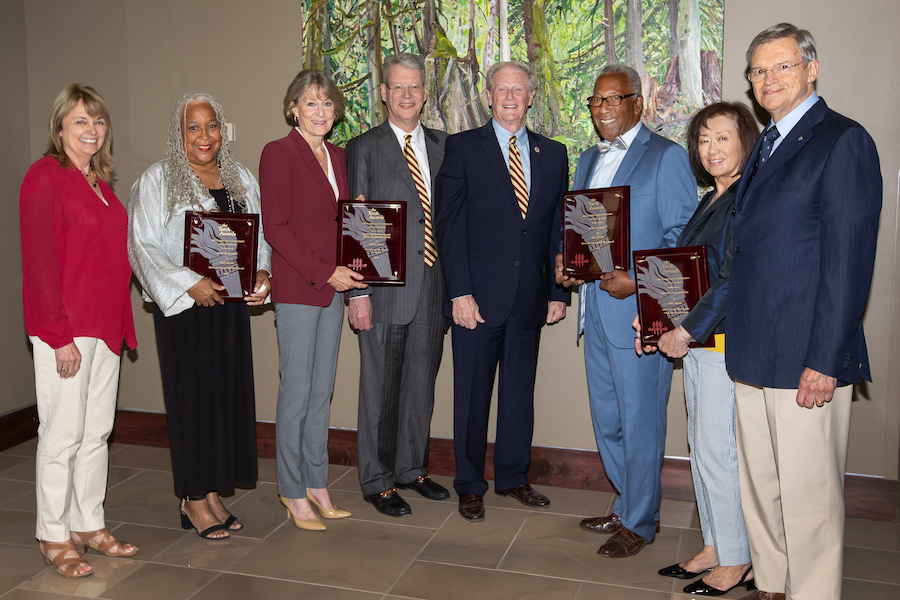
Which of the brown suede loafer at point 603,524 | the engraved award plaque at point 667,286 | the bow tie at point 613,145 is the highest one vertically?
the bow tie at point 613,145

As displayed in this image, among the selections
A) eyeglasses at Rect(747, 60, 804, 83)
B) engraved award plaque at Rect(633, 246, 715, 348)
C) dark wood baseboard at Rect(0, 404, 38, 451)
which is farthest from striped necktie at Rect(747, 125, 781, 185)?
dark wood baseboard at Rect(0, 404, 38, 451)

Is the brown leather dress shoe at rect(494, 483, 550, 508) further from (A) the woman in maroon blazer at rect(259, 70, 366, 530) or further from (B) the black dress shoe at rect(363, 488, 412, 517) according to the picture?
(A) the woman in maroon blazer at rect(259, 70, 366, 530)

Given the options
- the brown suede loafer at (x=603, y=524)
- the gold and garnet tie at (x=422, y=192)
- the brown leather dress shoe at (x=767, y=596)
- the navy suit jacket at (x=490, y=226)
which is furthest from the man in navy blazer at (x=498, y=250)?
the brown leather dress shoe at (x=767, y=596)

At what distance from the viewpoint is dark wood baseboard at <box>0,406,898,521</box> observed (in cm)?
350

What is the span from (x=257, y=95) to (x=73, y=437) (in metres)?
2.22

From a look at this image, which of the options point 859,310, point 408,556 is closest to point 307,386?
point 408,556

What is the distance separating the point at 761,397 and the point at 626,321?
0.70 m

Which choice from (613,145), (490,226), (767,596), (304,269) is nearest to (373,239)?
(304,269)

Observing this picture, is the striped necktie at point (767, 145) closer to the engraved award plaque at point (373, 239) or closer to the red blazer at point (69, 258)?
the engraved award plaque at point (373, 239)

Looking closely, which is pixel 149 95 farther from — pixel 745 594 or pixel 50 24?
pixel 745 594

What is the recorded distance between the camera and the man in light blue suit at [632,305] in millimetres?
A: 2943

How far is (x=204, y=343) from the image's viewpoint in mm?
3145

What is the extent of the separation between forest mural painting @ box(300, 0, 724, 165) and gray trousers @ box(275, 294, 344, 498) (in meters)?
1.31

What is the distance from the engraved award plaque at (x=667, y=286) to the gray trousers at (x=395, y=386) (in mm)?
1099
